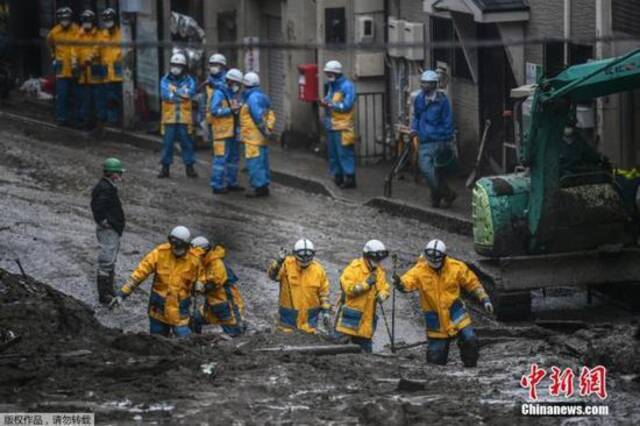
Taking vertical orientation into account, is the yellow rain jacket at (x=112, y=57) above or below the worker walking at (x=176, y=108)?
above

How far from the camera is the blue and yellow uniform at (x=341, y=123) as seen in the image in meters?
27.0

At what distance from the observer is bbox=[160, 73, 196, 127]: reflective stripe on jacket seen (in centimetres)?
2789

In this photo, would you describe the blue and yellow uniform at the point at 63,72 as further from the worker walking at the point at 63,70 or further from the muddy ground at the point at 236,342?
the muddy ground at the point at 236,342

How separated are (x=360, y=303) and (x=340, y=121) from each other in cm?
865

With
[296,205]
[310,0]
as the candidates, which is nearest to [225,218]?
[296,205]

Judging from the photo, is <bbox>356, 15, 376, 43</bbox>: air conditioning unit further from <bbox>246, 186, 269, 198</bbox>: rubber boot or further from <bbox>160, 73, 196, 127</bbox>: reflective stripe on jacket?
<bbox>246, 186, 269, 198</bbox>: rubber boot

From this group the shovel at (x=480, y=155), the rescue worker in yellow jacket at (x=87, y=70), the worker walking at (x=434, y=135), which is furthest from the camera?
the rescue worker in yellow jacket at (x=87, y=70)

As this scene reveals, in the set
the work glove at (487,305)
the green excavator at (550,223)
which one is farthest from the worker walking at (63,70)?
the work glove at (487,305)

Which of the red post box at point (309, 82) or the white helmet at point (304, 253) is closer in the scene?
the white helmet at point (304, 253)

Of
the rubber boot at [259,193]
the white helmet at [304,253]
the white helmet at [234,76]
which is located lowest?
the rubber boot at [259,193]

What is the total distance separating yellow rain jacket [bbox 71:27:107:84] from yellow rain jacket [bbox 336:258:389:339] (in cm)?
1421

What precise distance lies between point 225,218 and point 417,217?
2.59 m

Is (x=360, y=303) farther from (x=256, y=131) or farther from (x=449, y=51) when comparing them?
(x=449, y=51)

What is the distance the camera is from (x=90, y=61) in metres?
32.3
